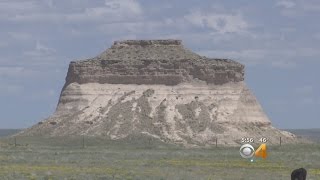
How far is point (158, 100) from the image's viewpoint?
100438mm

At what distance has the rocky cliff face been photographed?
9675 centimetres

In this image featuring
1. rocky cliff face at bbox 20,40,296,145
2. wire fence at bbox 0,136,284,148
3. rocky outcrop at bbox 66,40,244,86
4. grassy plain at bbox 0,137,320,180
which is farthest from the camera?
rocky outcrop at bbox 66,40,244,86

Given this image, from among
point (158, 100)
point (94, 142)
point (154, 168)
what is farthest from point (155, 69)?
point (154, 168)

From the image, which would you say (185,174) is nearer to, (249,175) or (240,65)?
(249,175)

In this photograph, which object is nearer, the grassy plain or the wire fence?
the grassy plain

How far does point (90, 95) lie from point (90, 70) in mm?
2668

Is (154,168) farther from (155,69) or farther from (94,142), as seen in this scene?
(155,69)

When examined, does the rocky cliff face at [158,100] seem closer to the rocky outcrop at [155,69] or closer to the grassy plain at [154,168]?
the rocky outcrop at [155,69]

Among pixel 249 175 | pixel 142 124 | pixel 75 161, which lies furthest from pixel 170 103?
pixel 249 175

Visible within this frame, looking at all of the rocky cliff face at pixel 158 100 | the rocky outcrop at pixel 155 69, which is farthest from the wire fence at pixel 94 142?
the rocky outcrop at pixel 155 69

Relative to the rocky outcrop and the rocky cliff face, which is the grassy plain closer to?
the rocky cliff face

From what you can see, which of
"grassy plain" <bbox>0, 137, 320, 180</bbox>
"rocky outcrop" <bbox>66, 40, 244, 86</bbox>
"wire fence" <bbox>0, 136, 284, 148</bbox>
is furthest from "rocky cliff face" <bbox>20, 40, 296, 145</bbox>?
"grassy plain" <bbox>0, 137, 320, 180</bbox>

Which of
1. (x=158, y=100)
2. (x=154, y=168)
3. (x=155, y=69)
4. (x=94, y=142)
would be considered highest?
(x=155, y=69)

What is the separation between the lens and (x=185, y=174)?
1700 inches
